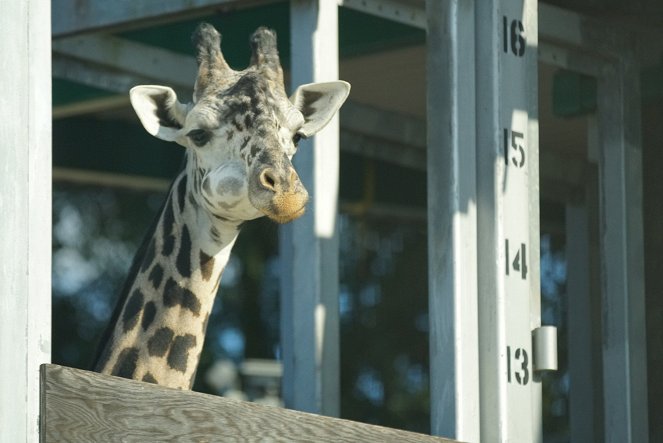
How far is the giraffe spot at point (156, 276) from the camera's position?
276 inches

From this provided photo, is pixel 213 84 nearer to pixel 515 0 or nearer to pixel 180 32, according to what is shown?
pixel 515 0

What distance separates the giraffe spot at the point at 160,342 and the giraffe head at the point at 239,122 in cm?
52

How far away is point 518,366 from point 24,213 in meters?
2.98

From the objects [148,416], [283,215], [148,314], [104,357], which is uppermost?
[283,215]

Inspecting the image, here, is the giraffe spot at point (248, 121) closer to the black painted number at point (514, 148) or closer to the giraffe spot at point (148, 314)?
the giraffe spot at point (148, 314)

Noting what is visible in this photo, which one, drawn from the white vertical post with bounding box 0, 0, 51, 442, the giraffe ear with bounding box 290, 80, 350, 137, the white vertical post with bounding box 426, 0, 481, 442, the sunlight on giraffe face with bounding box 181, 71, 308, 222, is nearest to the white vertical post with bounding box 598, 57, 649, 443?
the white vertical post with bounding box 426, 0, 481, 442

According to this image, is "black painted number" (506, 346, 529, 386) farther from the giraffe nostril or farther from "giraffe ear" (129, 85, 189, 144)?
"giraffe ear" (129, 85, 189, 144)

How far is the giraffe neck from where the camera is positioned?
682 cm

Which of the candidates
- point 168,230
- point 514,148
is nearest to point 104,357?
point 168,230

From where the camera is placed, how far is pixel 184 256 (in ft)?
22.9

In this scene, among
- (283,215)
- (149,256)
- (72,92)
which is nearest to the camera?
(283,215)

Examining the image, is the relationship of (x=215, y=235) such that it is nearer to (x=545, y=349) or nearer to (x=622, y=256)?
(x=545, y=349)

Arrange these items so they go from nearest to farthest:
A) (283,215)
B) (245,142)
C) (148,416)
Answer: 1. (148,416)
2. (283,215)
3. (245,142)

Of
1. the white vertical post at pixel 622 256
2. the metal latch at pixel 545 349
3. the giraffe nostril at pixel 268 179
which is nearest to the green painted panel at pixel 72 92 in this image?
the white vertical post at pixel 622 256
